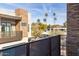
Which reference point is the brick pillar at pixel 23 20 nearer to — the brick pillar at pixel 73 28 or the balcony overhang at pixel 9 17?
the balcony overhang at pixel 9 17

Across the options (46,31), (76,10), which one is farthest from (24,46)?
(76,10)

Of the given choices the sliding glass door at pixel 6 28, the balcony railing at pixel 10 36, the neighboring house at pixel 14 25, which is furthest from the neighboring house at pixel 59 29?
the sliding glass door at pixel 6 28

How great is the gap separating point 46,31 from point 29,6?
1.63 ft

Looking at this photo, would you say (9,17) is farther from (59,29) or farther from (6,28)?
(59,29)

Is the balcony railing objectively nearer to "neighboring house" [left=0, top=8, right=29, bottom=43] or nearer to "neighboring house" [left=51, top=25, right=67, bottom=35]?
"neighboring house" [left=0, top=8, right=29, bottom=43]

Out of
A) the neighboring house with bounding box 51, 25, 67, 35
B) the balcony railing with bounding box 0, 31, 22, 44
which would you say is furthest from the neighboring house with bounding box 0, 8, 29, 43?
the neighboring house with bounding box 51, 25, 67, 35

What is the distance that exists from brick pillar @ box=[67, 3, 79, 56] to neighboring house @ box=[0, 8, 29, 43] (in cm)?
70

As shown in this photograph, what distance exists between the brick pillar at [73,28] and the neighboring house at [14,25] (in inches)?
27.6

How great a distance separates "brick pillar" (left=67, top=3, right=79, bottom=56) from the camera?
368cm

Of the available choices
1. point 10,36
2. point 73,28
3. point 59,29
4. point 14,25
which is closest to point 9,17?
point 14,25

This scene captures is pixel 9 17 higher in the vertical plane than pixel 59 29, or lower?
higher

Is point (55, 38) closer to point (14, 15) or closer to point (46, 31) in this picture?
point (46, 31)

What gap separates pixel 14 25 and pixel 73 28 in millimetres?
984

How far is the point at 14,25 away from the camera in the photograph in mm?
3609
